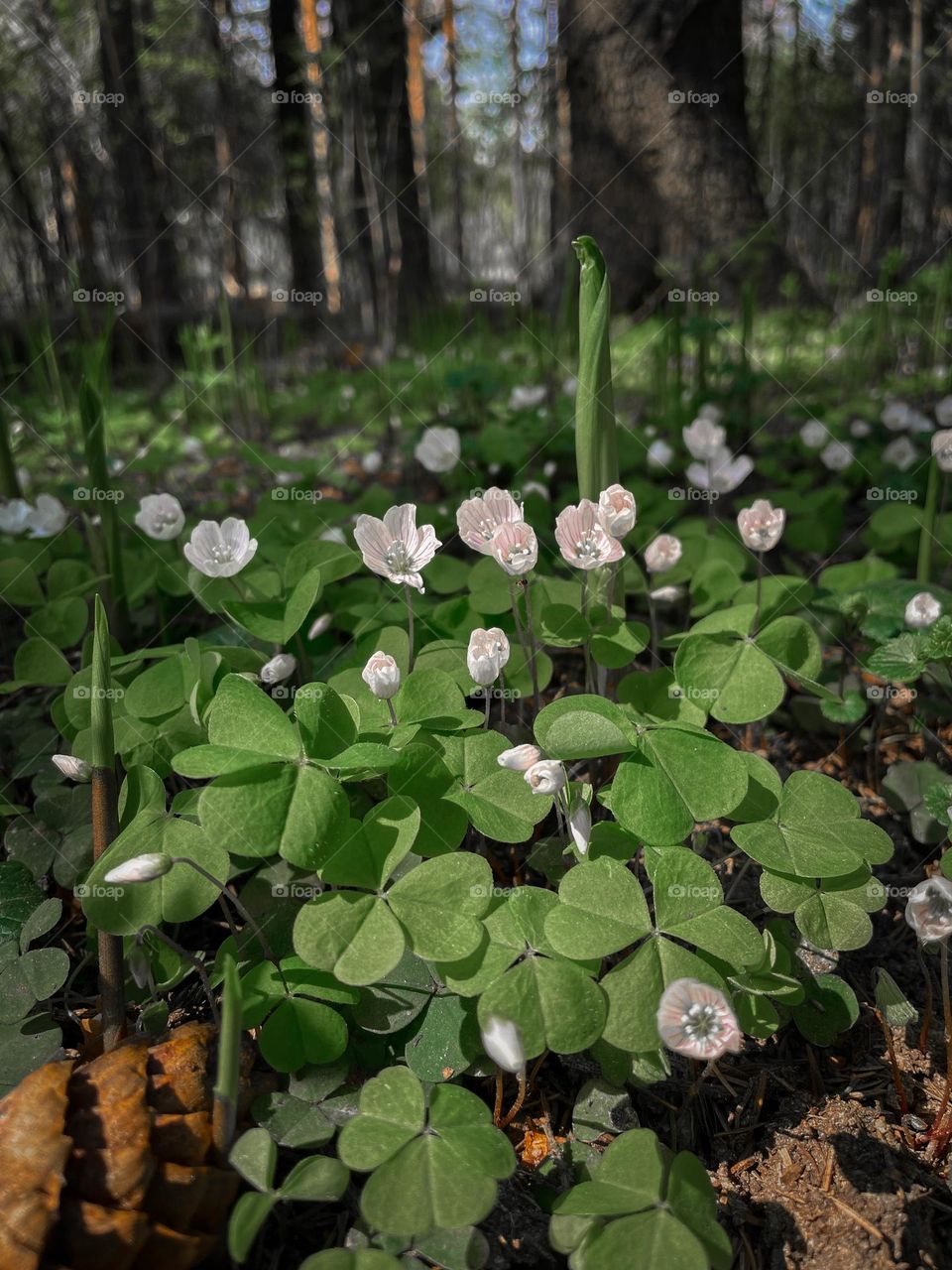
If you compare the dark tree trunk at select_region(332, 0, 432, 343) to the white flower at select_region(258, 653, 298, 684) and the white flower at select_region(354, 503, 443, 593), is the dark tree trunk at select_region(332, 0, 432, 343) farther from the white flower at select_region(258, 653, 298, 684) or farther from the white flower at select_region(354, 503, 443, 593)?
the white flower at select_region(258, 653, 298, 684)

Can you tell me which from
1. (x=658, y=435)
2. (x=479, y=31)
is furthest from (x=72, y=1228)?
(x=479, y=31)

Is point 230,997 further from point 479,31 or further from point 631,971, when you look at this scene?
point 479,31

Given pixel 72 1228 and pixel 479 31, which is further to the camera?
pixel 479 31

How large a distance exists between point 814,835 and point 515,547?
630 mm

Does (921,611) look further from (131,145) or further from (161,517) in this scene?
(131,145)

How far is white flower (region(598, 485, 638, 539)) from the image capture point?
1341 mm

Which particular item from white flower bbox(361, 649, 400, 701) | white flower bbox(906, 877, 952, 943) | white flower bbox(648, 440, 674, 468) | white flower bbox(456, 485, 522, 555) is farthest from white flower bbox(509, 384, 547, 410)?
white flower bbox(906, 877, 952, 943)

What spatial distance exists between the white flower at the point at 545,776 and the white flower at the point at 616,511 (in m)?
0.41

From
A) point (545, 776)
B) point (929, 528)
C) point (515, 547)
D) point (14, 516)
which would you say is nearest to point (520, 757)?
point (545, 776)

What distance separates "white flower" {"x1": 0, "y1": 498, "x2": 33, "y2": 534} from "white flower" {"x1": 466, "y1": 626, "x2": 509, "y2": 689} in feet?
4.96

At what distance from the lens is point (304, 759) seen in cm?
120

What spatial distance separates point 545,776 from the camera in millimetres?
1153

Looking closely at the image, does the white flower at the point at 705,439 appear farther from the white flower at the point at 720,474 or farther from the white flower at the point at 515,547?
the white flower at the point at 515,547

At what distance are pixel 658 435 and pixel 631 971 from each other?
9.18 ft
